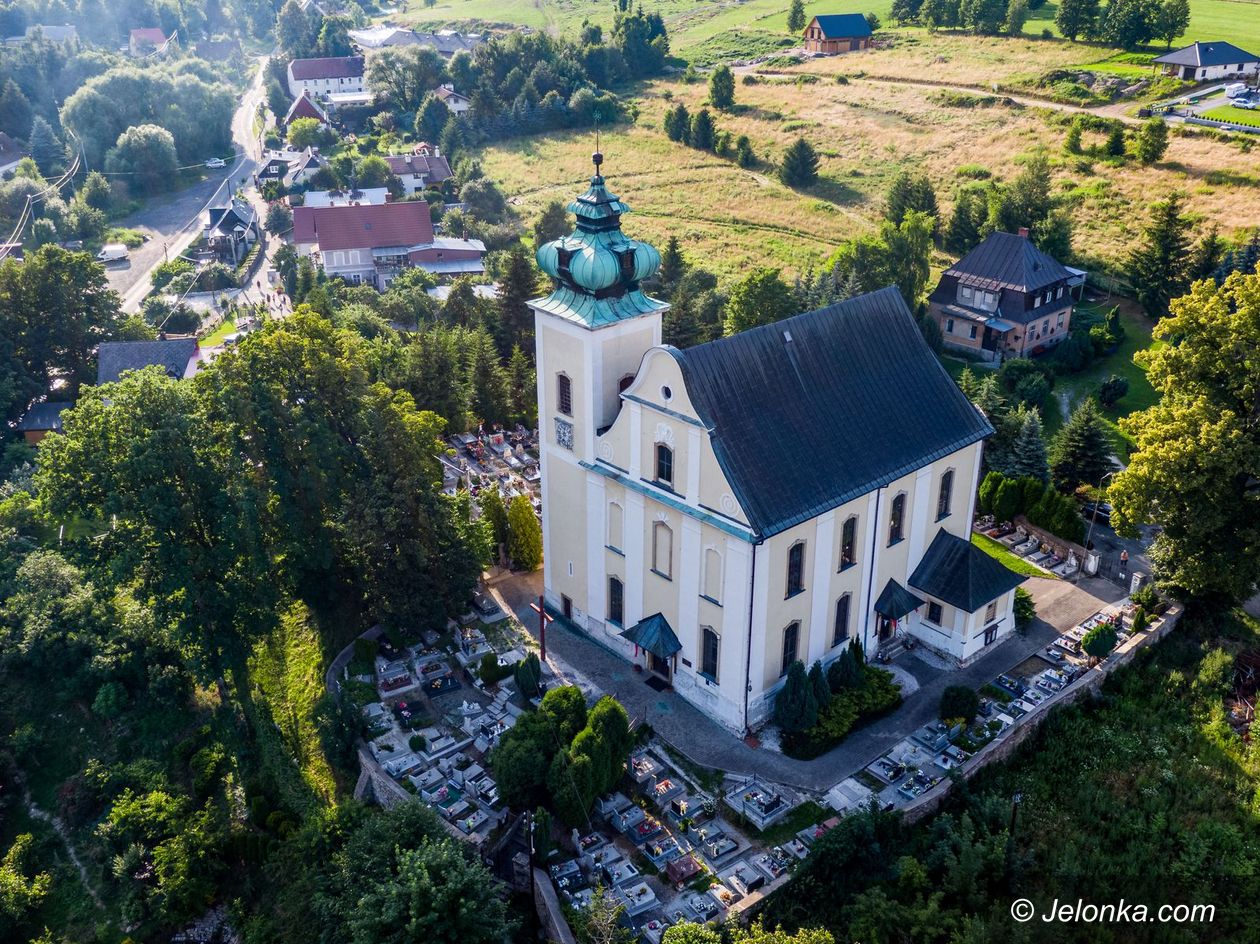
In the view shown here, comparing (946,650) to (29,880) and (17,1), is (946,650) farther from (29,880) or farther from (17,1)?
(17,1)

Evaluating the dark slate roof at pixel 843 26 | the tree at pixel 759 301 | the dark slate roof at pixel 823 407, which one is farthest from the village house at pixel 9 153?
the dark slate roof at pixel 823 407

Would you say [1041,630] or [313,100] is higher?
[313,100]

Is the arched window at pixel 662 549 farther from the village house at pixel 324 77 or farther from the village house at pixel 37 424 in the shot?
the village house at pixel 324 77

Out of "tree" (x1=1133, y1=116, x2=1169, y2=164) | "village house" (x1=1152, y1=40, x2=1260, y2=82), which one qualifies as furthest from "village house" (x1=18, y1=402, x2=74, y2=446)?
"village house" (x1=1152, y1=40, x2=1260, y2=82)

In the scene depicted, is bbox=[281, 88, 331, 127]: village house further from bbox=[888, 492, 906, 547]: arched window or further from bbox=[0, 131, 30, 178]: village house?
bbox=[888, 492, 906, 547]: arched window

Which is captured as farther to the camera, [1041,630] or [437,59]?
[437,59]

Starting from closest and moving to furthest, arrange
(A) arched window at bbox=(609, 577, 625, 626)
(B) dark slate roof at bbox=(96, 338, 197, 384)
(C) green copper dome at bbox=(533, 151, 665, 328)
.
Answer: (C) green copper dome at bbox=(533, 151, 665, 328) → (A) arched window at bbox=(609, 577, 625, 626) → (B) dark slate roof at bbox=(96, 338, 197, 384)

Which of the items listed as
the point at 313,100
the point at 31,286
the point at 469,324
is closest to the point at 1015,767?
the point at 469,324

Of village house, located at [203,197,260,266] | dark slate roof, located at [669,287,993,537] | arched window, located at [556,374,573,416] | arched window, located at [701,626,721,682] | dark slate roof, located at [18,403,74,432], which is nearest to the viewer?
dark slate roof, located at [669,287,993,537]
